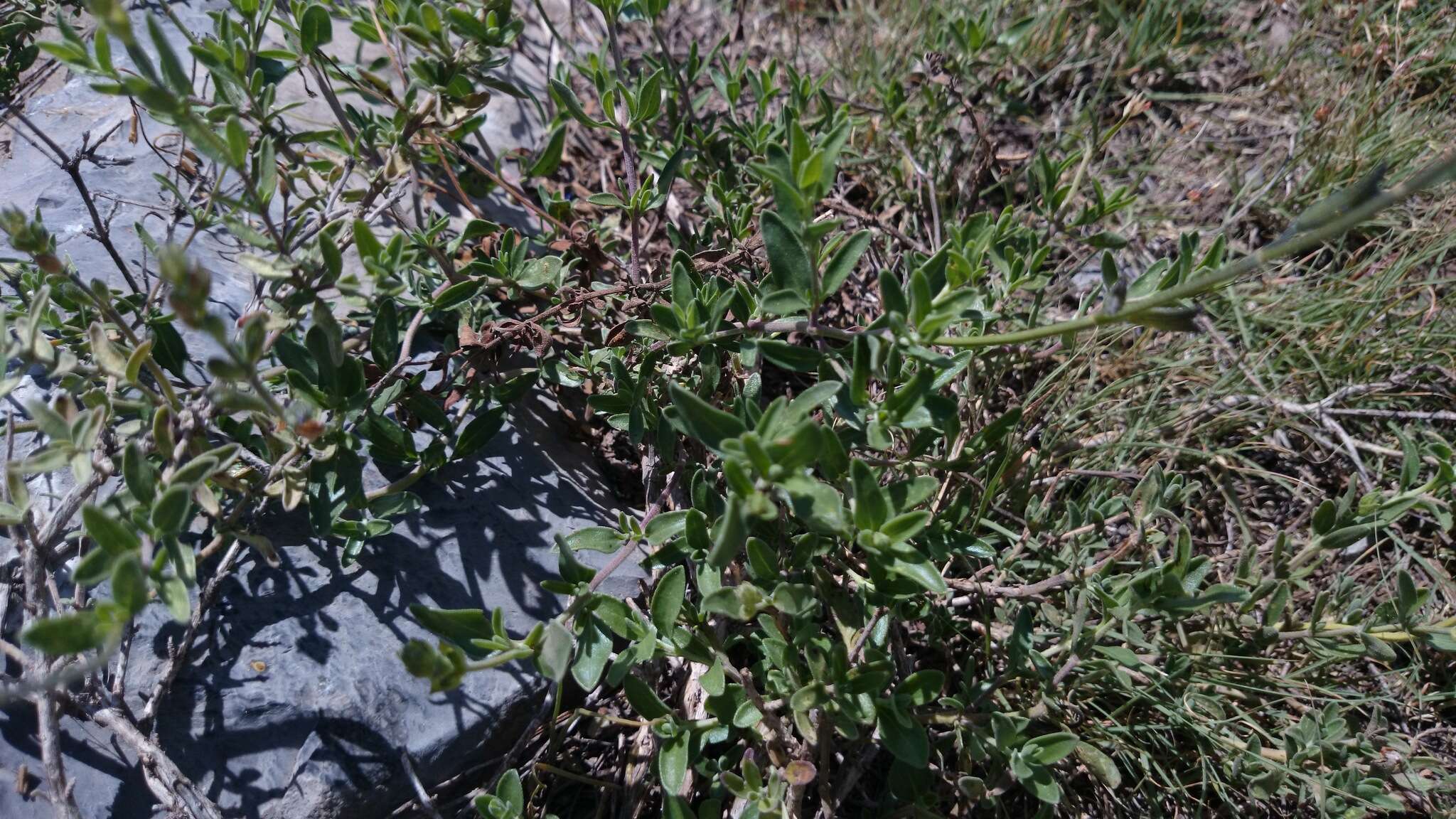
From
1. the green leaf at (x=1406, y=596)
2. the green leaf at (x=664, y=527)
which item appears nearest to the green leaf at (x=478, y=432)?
the green leaf at (x=664, y=527)

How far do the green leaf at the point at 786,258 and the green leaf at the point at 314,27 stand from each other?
Answer: 1.19 m

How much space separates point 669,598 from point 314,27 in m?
1.56

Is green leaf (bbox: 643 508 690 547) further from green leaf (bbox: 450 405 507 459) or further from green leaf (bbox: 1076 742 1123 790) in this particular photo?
green leaf (bbox: 1076 742 1123 790)

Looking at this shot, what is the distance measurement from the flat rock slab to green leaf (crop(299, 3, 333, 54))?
621mm

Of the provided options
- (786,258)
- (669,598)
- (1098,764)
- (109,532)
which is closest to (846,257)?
(786,258)

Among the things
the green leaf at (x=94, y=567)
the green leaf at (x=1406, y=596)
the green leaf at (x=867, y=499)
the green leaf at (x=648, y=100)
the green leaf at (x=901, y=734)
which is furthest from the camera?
the green leaf at (x=648, y=100)

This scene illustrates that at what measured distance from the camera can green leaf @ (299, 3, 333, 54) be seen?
6.91ft

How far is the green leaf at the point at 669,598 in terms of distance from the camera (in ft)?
6.05

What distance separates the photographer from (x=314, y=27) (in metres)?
2.15

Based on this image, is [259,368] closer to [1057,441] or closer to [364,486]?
[364,486]

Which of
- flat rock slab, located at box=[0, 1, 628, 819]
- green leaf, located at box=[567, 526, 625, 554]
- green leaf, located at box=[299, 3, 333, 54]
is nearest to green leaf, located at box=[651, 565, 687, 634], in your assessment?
green leaf, located at box=[567, 526, 625, 554]

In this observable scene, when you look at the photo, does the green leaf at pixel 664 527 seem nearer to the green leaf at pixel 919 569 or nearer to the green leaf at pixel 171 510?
the green leaf at pixel 919 569

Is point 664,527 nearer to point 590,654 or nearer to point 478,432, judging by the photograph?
point 590,654

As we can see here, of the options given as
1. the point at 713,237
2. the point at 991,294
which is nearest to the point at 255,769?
the point at 713,237
